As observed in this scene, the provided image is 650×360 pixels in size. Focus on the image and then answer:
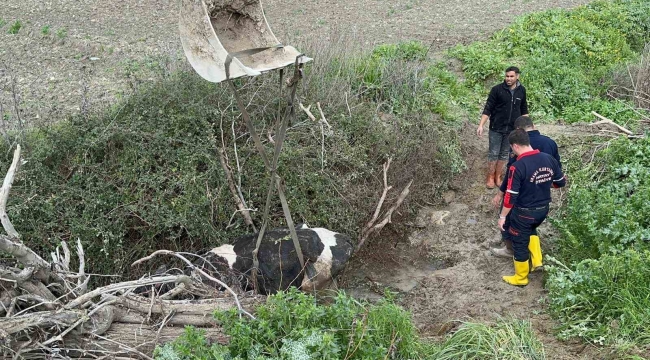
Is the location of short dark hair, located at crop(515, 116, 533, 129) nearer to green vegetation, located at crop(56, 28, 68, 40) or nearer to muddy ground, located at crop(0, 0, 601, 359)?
muddy ground, located at crop(0, 0, 601, 359)

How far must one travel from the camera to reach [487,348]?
12.9ft

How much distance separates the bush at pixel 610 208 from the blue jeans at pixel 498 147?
751 mm

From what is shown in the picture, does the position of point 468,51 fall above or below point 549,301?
above

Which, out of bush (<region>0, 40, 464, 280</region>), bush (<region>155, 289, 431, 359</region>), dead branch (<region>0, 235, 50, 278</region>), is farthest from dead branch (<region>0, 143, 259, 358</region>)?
bush (<region>0, 40, 464, 280</region>)

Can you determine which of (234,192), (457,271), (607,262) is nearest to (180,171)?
(234,192)

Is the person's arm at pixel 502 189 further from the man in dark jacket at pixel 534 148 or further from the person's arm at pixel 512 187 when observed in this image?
the person's arm at pixel 512 187

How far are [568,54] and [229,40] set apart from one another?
6889 millimetres

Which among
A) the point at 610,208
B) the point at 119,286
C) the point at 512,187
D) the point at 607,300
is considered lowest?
the point at 607,300

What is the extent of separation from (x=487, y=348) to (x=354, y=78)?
417cm

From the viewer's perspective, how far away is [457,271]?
544cm

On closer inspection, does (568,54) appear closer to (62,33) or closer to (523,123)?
(523,123)

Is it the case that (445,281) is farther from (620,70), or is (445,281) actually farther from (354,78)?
(620,70)

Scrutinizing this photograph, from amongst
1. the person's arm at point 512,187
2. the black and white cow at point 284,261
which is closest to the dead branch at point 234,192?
the black and white cow at point 284,261

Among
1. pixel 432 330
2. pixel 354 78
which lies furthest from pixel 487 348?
pixel 354 78
